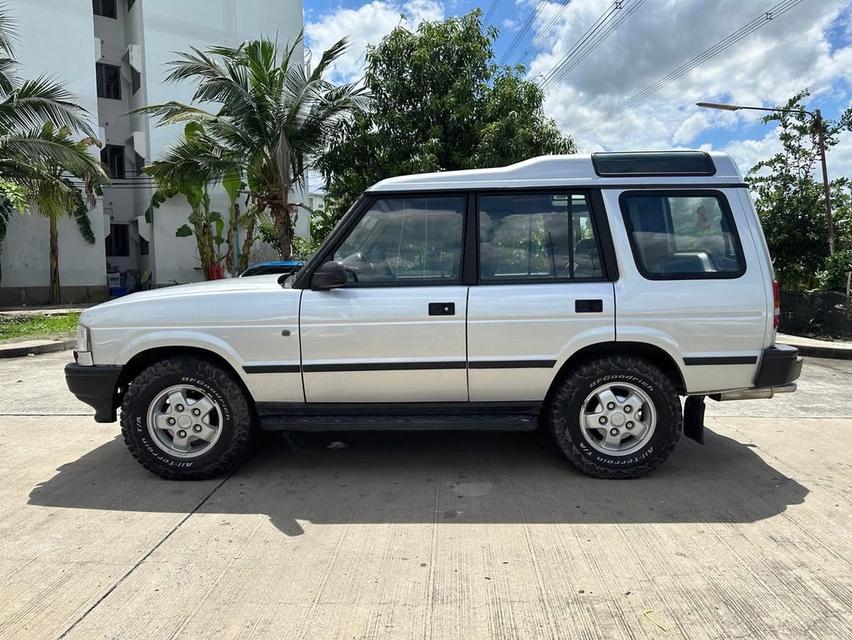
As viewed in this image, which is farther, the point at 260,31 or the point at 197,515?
the point at 260,31

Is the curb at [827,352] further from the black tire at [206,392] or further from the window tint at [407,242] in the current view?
the black tire at [206,392]

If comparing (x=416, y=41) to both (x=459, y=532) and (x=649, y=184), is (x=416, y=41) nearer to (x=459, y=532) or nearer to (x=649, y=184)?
(x=649, y=184)

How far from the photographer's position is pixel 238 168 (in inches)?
602

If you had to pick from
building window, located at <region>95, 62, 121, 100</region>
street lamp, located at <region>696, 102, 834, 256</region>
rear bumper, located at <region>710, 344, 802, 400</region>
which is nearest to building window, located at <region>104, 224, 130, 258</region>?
building window, located at <region>95, 62, 121, 100</region>

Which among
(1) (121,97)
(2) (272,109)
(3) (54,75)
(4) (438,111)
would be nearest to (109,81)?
(1) (121,97)

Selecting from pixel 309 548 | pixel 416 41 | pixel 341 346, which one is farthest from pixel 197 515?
pixel 416 41

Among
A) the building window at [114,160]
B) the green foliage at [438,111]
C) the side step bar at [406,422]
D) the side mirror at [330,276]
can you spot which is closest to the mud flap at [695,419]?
the side step bar at [406,422]

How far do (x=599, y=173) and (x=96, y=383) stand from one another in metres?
3.71

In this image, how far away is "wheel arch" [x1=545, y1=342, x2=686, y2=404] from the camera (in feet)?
14.2

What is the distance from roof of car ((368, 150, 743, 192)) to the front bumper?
86.2 inches

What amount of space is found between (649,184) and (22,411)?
659 centimetres

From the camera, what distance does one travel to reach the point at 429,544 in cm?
354

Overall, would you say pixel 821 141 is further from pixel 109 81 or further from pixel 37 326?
pixel 109 81

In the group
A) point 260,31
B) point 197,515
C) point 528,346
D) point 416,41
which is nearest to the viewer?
point 197,515
